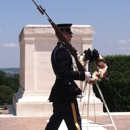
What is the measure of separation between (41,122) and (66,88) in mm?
3703

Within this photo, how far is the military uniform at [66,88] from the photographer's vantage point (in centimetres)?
448

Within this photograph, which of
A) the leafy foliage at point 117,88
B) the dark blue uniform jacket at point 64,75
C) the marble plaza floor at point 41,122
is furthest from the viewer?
the leafy foliage at point 117,88

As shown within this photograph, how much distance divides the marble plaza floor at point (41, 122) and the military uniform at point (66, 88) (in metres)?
2.31

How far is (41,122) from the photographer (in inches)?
320

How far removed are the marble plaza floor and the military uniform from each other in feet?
7.59

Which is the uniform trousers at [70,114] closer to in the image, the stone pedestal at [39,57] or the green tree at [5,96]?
the stone pedestal at [39,57]

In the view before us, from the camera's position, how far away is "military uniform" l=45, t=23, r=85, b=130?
448cm

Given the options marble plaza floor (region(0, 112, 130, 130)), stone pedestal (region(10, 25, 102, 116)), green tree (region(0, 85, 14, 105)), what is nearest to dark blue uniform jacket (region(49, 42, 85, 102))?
marble plaza floor (region(0, 112, 130, 130))

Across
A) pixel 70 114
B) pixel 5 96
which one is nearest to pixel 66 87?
pixel 70 114

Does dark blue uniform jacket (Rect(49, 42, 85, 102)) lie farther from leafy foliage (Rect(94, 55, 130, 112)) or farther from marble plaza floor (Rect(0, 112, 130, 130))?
leafy foliage (Rect(94, 55, 130, 112))

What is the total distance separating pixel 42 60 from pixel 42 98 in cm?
95

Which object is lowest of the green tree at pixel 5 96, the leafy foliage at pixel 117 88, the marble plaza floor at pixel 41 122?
the green tree at pixel 5 96

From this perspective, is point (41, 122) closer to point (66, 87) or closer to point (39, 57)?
point (39, 57)

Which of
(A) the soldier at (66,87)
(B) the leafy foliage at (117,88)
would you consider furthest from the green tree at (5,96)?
(A) the soldier at (66,87)
